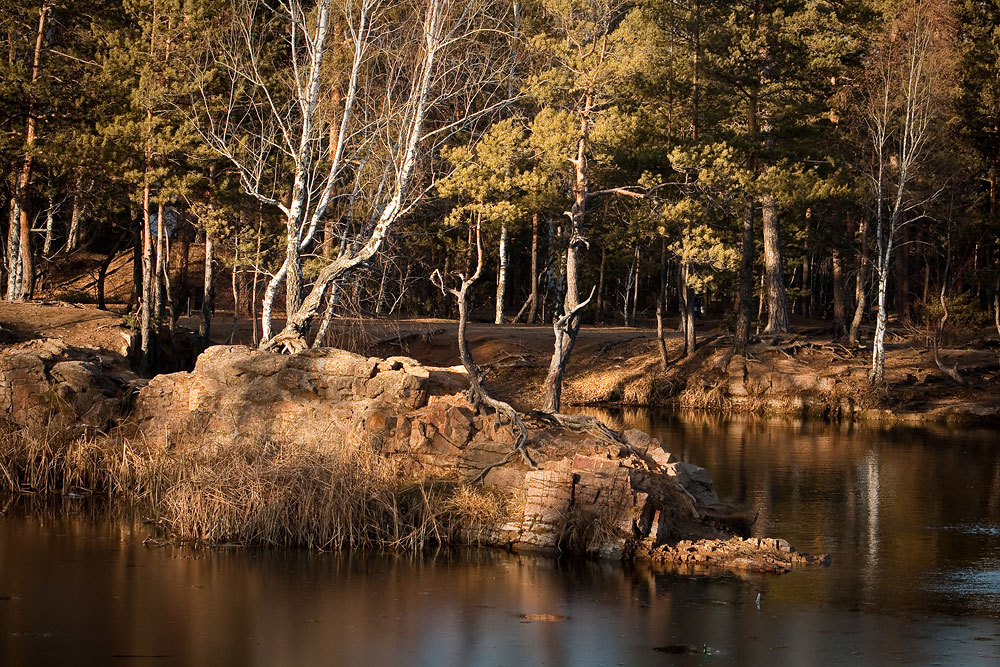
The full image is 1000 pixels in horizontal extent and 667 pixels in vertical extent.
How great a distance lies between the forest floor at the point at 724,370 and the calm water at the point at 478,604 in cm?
1684

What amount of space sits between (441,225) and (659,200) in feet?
46.7

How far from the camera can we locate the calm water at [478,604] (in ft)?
40.3

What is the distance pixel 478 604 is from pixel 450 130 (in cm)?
A: 2040

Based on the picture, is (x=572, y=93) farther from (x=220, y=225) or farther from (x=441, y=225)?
(x=441, y=225)

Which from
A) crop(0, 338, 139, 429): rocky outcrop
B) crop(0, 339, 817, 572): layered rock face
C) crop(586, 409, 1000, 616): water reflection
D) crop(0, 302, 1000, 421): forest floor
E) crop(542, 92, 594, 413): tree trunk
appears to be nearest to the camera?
crop(586, 409, 1000, 616): water reflection

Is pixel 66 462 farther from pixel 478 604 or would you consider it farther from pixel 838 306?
pixel 838 306

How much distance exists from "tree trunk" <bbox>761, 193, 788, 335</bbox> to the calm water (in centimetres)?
2015

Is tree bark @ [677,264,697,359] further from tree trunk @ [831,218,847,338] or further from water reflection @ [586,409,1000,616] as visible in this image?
tree trunk @ [831,218,847,338]

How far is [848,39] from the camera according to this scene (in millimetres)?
36594

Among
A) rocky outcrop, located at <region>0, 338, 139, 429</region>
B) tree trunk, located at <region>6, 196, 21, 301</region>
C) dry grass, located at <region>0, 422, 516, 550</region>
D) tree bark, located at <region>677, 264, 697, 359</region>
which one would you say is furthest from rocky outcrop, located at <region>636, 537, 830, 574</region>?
tree bark, located at <region>677, 264, 697, 359</region>

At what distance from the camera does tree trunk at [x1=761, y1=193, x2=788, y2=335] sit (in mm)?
39031

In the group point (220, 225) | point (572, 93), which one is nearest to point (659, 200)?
point (572, 93)

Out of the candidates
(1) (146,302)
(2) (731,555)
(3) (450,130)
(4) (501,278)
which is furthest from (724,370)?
(2) (731,555)

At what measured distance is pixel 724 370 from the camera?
38062 mm
